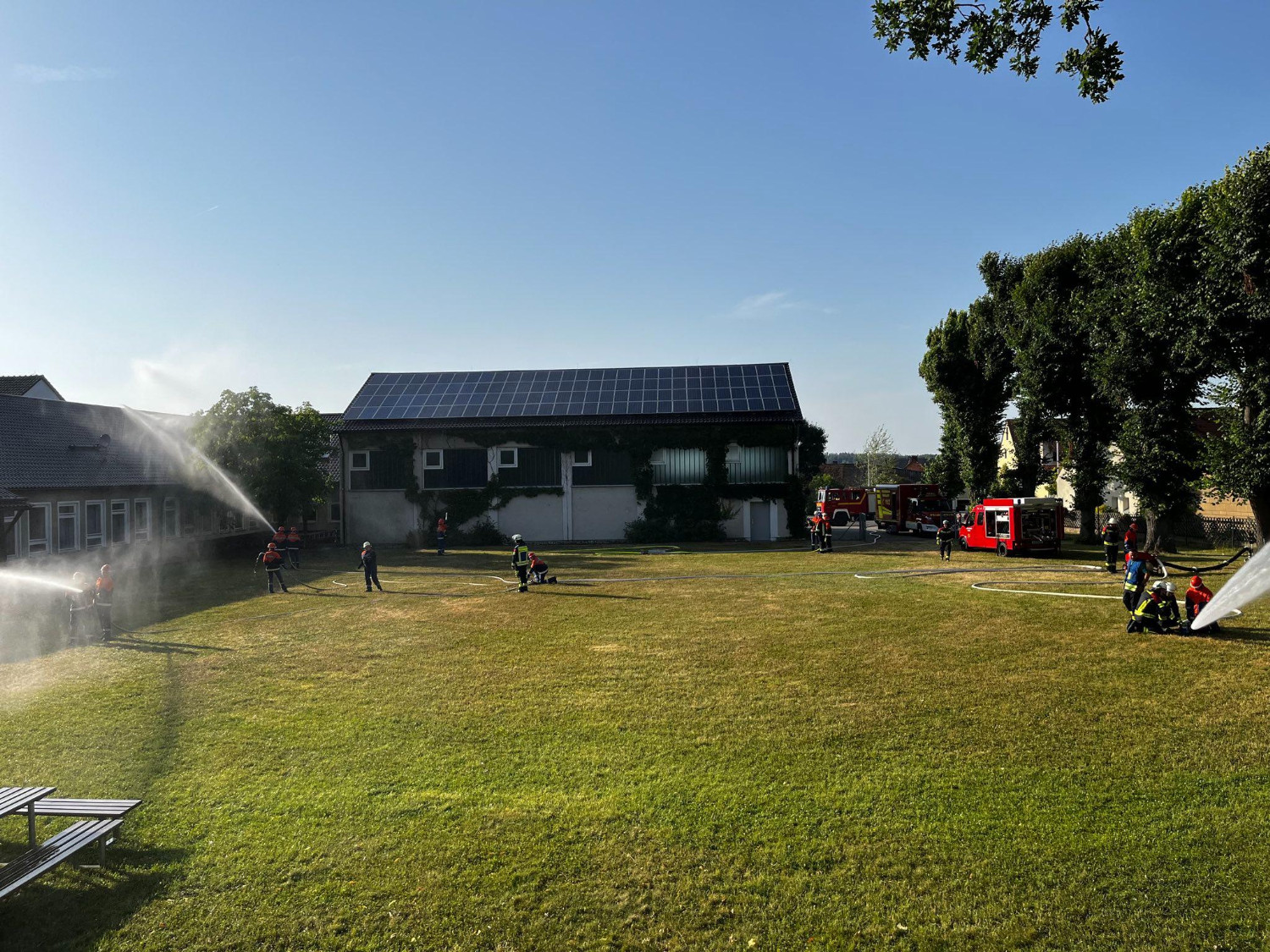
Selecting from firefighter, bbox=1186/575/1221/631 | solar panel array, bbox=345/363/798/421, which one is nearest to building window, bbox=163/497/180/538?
solar panel array, bbox=345/363/798/421

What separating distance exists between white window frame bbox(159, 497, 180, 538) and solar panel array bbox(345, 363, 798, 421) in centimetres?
963

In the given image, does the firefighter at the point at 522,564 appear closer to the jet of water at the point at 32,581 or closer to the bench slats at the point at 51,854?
the jet of water at the point at 32,581

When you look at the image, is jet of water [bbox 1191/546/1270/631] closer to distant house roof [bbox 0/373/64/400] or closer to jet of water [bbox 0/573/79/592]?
jet of water [bbox 0/573/79/592]

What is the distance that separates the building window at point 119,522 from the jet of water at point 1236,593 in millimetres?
37358

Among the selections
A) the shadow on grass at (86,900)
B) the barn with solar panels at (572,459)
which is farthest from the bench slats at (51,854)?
the barn with solar panels at (572,459)

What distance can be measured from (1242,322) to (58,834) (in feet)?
104

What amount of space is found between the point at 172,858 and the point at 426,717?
4019mm

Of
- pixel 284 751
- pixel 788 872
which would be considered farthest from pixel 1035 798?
pixel 284 751

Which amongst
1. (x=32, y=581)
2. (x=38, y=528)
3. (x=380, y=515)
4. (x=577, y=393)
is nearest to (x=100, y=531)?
(x=38, y=528)

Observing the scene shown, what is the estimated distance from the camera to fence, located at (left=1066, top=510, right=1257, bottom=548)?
1316 inches

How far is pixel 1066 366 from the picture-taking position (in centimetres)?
3491

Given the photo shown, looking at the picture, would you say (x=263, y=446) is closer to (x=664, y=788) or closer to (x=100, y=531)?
(x=100, y=531)

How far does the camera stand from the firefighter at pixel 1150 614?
15070mm

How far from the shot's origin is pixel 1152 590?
602 inches
